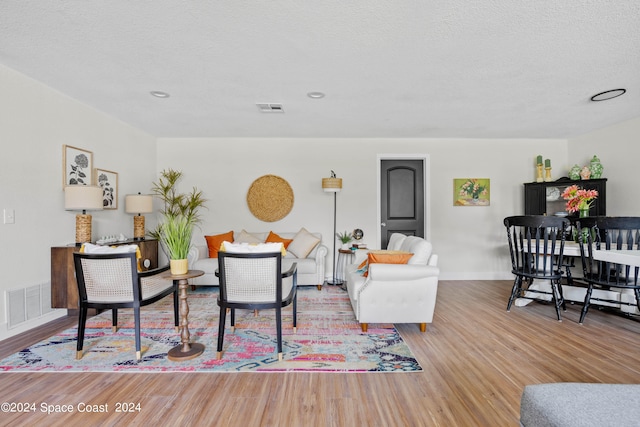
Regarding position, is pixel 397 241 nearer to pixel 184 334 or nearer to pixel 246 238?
pixel 246 238

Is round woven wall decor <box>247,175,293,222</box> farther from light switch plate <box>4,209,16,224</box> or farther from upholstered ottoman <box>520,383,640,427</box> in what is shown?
upholstered ottoman <box>520,383,640,427</box>

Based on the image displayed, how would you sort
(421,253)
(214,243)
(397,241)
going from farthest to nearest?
(214,243) < (397,241) < (421,253)

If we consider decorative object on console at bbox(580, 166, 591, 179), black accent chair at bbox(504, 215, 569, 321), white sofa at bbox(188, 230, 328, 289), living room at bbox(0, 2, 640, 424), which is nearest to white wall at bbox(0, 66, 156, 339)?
white sofa at bbox(188, 230, 328, 289)

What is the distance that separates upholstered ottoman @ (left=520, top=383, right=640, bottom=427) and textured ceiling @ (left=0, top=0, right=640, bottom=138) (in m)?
2.06

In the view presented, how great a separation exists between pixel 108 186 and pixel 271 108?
2406 millimetres

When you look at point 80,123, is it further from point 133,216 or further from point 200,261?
point 200,261

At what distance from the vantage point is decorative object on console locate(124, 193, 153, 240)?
4262 mm

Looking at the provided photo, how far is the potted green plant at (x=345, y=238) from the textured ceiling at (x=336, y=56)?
1.92 meters

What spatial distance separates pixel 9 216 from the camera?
9.36 feet

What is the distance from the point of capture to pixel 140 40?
232cm

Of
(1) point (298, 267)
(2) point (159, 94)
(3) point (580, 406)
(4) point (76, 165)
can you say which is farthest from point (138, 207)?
(3) point (580, 406)

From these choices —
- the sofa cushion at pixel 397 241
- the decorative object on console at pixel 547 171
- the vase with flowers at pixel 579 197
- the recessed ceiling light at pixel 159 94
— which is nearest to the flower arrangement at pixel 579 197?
the vase with flowers at pixel 579 197

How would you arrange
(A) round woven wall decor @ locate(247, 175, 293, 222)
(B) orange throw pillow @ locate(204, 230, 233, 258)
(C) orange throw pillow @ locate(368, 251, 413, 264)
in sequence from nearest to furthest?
1. (C) orange throw pillow @ locate(368, 251, 413, 264)
2. (B) orange throw pillow @ locate(204, 230, 233, 258)
3. (A) round woven wall decor @ locate(247, 175, 293, 222)

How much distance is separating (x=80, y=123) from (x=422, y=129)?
4522 millimetres
